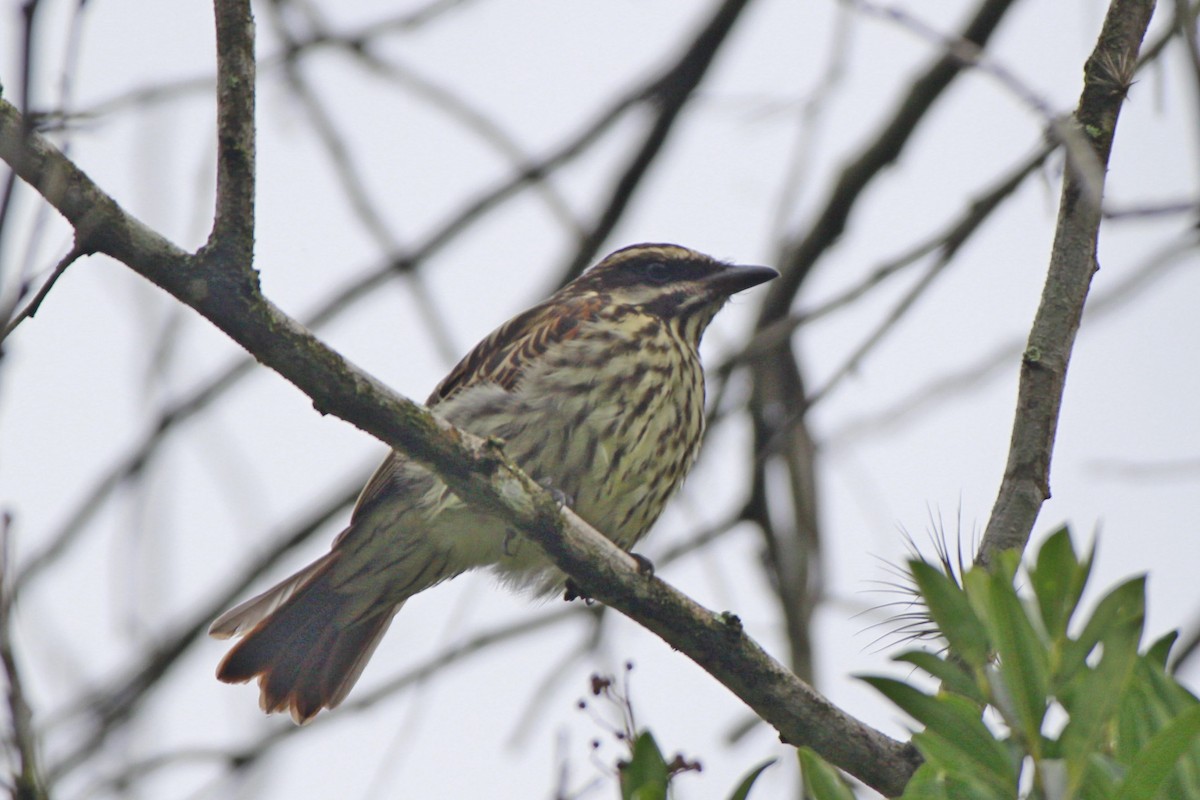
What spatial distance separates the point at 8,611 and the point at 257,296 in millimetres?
773

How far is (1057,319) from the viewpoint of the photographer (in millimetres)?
3199

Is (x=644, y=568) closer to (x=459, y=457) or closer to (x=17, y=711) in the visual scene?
(x=459, y=457)

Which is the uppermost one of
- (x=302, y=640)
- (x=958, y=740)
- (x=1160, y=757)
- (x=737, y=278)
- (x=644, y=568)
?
(x=737, y=278)

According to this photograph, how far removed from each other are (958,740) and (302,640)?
144 inches

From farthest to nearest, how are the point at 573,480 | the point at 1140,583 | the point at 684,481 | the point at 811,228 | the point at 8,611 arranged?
1. the point at 811,228
2. the point at 684,481
3. the point at 573,480
4. the point at 8,611
5. the point at 1140,583

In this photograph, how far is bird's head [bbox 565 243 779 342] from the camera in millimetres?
5801

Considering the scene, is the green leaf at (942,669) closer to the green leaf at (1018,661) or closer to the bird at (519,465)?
the green leaf at (1018,661)

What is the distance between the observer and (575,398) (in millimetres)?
4996

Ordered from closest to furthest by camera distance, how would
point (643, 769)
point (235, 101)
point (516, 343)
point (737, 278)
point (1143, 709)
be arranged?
1. point (1143, 709)
2. point (643, 769)
3. point (235, 101)
4. point (516, 343)
5. point (737, 278)

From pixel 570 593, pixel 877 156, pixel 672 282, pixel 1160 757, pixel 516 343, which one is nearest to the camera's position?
pixel 1160 757

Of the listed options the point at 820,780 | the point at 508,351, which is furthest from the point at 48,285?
the point at 508,351

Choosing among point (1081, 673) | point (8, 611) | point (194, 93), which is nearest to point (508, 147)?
point (194, 93)

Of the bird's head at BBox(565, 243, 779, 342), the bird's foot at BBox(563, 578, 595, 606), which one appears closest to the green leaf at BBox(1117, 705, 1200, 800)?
the bird's foot at BBox(563, 578, 595, 606)

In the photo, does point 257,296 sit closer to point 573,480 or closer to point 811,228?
point 573,480
